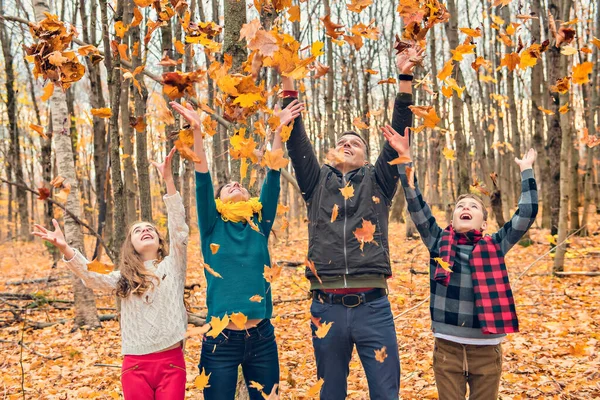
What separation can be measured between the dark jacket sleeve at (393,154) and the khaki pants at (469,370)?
2.99ft

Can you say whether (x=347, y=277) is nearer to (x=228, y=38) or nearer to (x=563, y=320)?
(x=228, y=38)

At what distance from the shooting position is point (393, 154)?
248 cm

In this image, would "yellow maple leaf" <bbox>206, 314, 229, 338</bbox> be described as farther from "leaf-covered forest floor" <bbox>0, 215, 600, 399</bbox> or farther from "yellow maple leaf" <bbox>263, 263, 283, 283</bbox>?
"leaf-covered forest floor" <bbox>0, 215, 600, 399</bbox>

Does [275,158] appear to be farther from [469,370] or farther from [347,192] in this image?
[469,370]

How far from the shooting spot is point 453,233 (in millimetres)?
2479

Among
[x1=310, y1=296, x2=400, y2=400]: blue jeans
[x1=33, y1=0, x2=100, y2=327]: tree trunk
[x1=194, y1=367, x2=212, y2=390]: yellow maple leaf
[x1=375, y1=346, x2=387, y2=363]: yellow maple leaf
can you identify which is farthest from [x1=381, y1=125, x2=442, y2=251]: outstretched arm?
[x1=33, y1=0, x2=100, y2=327]: tree trunk

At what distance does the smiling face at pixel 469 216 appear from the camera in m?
2.47

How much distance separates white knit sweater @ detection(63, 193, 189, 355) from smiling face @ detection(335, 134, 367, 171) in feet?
3.23

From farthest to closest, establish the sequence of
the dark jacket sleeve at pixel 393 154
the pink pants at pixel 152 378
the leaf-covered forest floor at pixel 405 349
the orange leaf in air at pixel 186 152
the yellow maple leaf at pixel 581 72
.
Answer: the leaf-covered forest floor at pixel 405 349
the yellow maple leaf at pixel 581 72
the dark jacket sleeve at pixel 393 154
the pink pants at pixel 152 378
the orange leaf in air at pixel 186 152

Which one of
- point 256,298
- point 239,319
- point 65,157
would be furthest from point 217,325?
point 65,157

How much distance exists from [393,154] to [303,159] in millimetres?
509

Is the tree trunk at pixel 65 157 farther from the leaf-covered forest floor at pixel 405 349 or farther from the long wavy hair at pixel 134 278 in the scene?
the long wavy hair at pixel 134 278

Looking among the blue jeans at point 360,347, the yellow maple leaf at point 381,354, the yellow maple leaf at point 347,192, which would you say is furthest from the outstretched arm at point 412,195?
the yellow maple leaf at point 381,354

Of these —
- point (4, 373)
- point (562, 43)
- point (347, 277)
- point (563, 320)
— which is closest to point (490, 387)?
point (347, 277)
